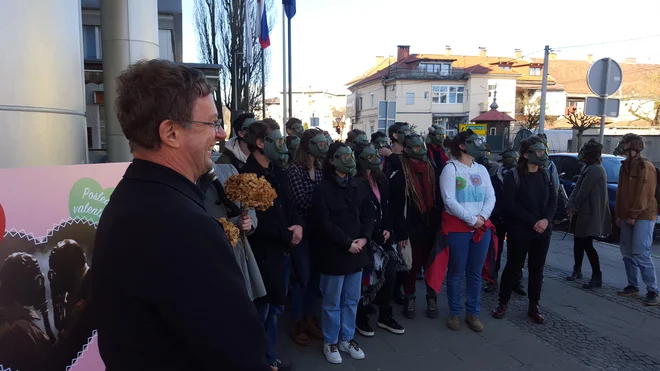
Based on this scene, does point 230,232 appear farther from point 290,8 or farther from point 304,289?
point 290,8

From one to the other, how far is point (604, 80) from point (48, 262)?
7.75 metres

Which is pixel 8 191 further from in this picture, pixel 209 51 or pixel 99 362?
pixel 209 51

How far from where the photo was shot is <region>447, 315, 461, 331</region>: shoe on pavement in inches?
189

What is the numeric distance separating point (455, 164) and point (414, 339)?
1.88 metres

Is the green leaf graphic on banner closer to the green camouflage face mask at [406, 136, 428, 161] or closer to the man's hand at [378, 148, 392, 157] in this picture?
the green camouflage face mask at [406, 136, 428, 161]

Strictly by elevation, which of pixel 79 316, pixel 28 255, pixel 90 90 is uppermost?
pixel 90 90

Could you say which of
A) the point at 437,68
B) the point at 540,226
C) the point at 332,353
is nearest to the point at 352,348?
the point at 332,353

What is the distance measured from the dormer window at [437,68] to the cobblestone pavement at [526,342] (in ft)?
149

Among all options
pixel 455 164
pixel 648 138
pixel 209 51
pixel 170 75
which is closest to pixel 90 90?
pixel 455 164

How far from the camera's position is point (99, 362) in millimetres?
2666

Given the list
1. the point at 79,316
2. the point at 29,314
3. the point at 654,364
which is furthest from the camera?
the point at 654,364

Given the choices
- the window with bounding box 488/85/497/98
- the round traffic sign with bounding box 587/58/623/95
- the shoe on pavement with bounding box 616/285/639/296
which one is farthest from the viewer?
the window with bounding box 488/85/497/98

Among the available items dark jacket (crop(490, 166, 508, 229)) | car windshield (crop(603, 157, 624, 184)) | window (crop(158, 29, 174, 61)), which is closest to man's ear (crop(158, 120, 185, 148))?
dark jacket (crop(490, 166, 508, 229))

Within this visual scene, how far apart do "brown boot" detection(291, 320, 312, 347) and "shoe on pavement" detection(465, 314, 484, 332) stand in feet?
5.80
